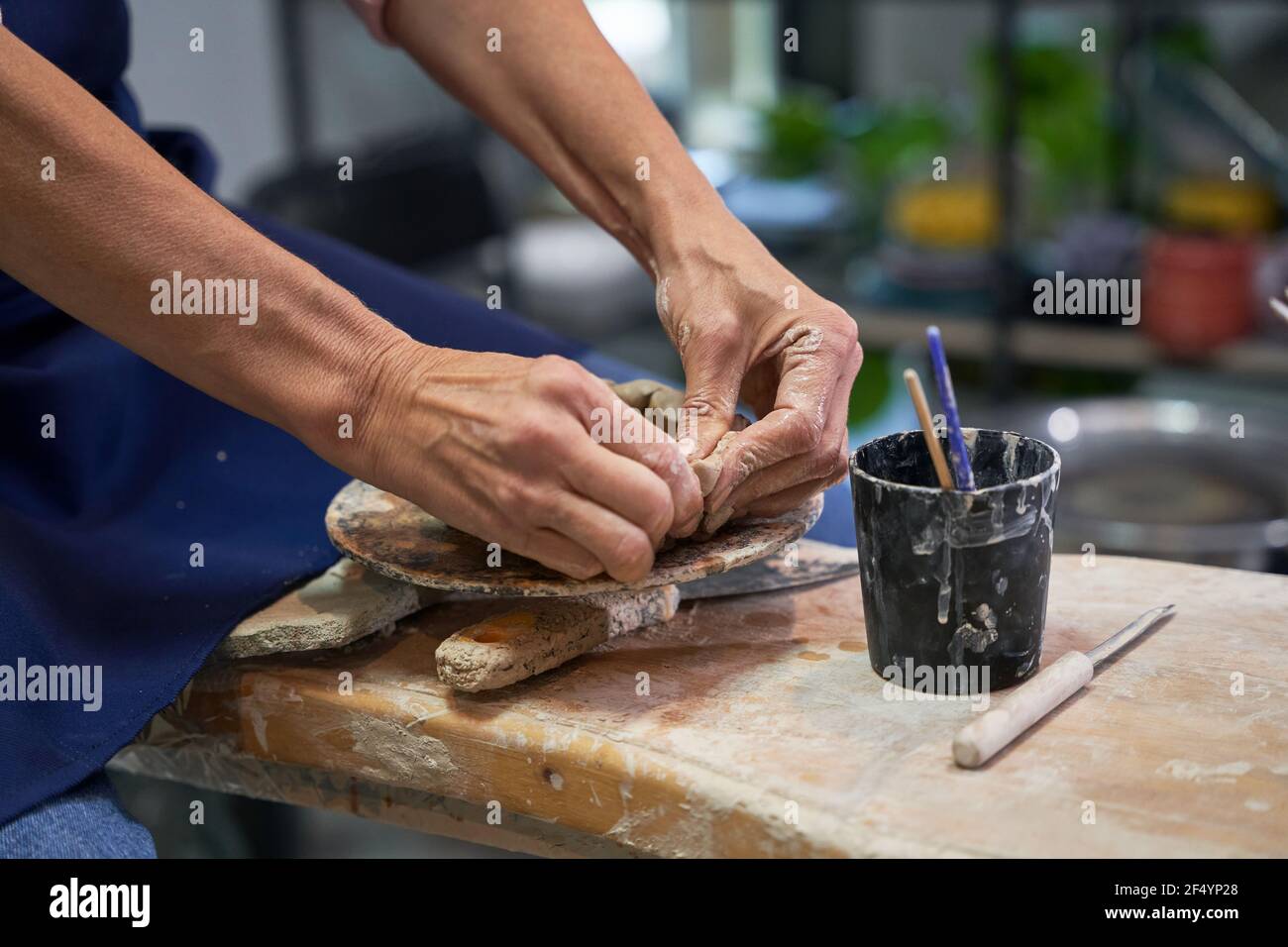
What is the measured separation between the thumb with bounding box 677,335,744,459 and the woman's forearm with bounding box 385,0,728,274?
110 mm

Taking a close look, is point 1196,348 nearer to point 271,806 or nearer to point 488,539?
point 271,806

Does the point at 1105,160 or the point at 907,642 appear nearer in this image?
the point at 907,642

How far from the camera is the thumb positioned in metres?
0.90

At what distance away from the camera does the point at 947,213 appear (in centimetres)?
270

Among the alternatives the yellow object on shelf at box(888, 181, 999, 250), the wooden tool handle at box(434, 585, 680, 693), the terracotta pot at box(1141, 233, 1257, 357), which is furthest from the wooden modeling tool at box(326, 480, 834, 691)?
the yellow object on shelf at box(888, 181, 999, 250)

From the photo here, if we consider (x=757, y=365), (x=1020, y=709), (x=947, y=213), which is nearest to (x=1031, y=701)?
(x=1020, y=709)

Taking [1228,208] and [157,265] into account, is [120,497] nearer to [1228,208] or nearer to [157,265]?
[157,265]

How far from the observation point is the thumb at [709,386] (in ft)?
2.96

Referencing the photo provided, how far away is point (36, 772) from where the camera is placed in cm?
79

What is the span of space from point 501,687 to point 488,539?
0.09m

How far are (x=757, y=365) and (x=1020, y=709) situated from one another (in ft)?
1.11

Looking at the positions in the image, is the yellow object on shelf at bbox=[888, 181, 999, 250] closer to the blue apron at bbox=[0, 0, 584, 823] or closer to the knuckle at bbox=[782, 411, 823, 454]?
the blue apron at bbox=[0, 0, 584, 823]

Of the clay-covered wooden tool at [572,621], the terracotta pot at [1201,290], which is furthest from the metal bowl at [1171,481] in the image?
the clay-covered wooden tool at [572,621]
